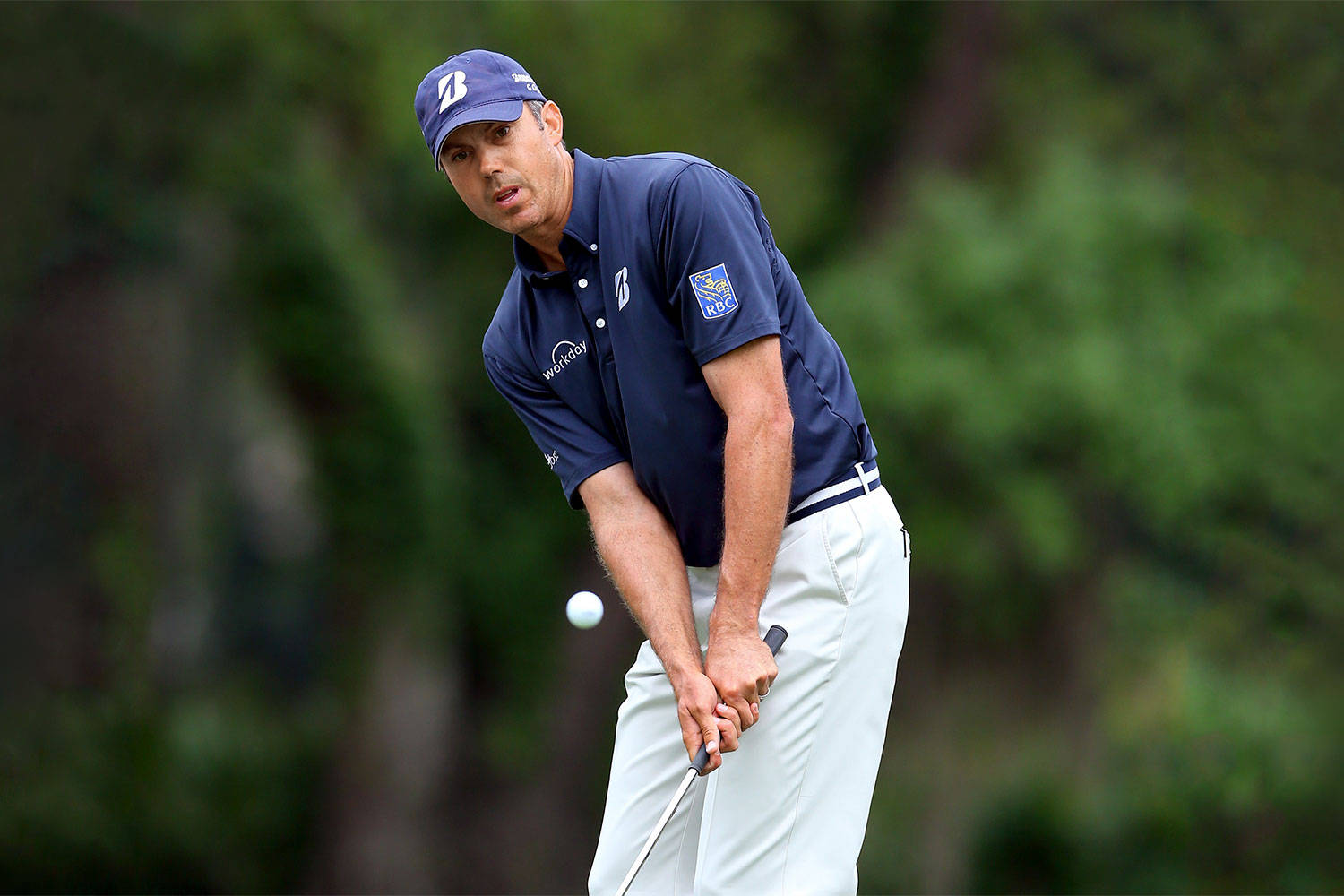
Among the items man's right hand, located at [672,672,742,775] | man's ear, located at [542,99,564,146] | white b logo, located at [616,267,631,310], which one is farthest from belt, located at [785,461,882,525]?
man's ear, located at [542,99,564,146]

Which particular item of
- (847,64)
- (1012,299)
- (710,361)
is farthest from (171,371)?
(710,361)

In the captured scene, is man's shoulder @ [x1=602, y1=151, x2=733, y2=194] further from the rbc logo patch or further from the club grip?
the club grip

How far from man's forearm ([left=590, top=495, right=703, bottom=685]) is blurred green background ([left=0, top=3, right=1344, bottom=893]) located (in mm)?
6214

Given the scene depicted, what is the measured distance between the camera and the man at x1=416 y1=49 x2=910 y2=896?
2889 mm

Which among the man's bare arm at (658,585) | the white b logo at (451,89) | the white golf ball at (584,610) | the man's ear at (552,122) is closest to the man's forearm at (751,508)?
the man's bare arm at (658,585)

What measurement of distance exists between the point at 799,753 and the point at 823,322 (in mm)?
6780

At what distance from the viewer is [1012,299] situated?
9367 millimetres

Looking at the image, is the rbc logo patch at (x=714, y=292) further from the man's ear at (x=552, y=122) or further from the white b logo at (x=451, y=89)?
the white b logo at (x=451, y=89)

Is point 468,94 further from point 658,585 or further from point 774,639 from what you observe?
point 774,639

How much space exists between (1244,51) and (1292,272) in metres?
1.46

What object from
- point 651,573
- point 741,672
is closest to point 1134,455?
point 651,573

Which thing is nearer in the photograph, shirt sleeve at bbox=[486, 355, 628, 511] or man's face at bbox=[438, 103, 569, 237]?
man's face at bbox=[438, 103, 569, 237]

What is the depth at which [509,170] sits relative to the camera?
3.01 m

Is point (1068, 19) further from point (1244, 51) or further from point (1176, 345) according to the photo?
point (1176, 345)
